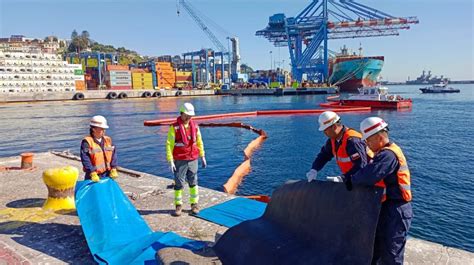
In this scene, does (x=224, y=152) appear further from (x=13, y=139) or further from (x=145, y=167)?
(x=13, y=139)

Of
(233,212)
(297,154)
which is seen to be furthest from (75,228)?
(297,154)

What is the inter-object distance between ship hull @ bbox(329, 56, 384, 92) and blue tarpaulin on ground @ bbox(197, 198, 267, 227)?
81236 mm

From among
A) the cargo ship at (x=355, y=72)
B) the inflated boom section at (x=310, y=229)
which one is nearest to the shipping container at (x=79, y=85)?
the cargo ship at (x=355, y=72)

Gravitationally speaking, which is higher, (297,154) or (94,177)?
(94,177)

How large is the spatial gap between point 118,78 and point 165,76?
841 inches

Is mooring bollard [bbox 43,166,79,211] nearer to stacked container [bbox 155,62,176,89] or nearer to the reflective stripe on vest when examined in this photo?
the reflective stripe on vest

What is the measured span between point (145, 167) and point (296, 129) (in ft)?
51.6

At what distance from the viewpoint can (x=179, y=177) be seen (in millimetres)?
6031

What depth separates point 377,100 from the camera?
1681 inches

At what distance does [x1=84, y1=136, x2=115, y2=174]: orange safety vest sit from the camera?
216 inches

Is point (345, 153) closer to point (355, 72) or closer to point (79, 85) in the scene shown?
point (355, 72)

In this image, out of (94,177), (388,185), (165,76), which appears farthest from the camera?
(165,76)

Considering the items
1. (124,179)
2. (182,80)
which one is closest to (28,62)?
(182,80)

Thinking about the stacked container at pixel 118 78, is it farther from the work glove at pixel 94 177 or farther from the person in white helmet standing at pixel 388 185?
the person in white helmet standing at pixel 388 185
